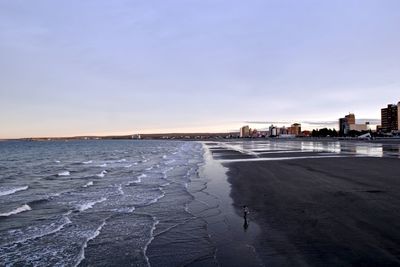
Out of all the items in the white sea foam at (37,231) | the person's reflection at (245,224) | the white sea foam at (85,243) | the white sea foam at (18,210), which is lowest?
the white sea foam at (18,210)

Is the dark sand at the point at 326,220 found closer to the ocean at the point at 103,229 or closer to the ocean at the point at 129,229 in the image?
the ocean at the point at 129,229

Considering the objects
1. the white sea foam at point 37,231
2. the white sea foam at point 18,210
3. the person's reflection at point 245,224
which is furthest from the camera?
→ the white sea foam at point 18,210

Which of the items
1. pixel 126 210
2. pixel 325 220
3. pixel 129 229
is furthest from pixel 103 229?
pixel 325 220

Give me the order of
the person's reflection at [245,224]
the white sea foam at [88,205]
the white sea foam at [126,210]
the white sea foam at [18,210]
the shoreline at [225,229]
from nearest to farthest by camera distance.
Answer: the shoreline at [225,229], the person's reflection at [245,224], the white sea foam at [126,210], the white sea foam at [18,210], the white sea foam at [88,205]

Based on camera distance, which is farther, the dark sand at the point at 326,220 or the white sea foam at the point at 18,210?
the white sea foam at the point at 18,210

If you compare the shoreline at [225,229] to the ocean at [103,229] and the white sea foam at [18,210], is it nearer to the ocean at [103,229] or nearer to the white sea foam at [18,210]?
the ocean at [103,229]

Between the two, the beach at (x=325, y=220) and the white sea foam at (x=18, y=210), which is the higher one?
the beach at (x=325, y=220)

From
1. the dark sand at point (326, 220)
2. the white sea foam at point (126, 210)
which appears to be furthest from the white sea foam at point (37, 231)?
the dark sand at point (326, 220)

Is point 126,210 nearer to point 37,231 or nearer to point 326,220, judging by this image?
point 37,231

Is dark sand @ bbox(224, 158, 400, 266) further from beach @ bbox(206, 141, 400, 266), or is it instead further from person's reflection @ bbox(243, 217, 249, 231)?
person's reflection @ bbox(243, 217, 249, 231)

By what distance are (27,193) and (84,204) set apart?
5.93m

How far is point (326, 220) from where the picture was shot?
999 centimetres

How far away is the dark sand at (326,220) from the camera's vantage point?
711cm

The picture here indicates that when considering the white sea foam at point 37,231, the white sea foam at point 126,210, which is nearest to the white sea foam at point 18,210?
the white sea foam at point 37,231
